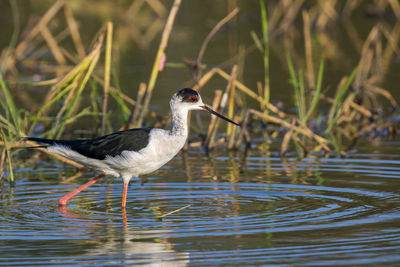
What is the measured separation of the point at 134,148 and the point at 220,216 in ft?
3.89

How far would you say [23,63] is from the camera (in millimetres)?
17688

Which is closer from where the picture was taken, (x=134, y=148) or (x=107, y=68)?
(x=134, y=148)

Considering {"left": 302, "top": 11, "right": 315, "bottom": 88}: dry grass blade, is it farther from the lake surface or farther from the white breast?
the white breast

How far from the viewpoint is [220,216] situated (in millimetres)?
7141

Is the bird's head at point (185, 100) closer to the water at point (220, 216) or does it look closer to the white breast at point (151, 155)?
the white breast at point (151, 155)

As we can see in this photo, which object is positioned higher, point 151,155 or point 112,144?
point 112,144

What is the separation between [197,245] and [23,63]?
12.5 meters

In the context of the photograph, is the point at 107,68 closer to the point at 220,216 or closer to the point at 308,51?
the point at 220,216

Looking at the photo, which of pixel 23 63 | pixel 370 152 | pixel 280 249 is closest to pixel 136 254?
pixel 280 249

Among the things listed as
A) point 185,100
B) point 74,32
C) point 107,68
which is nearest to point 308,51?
point 74,32

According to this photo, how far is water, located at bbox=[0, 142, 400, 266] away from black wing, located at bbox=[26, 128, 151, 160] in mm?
535

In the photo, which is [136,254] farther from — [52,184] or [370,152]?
[370,152]

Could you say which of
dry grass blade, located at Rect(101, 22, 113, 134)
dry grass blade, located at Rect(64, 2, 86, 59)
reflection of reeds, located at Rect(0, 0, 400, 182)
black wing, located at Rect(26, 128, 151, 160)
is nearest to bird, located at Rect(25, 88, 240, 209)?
black wing, located at Rect(26, 128, 151, 160)

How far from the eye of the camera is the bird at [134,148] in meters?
7.68
